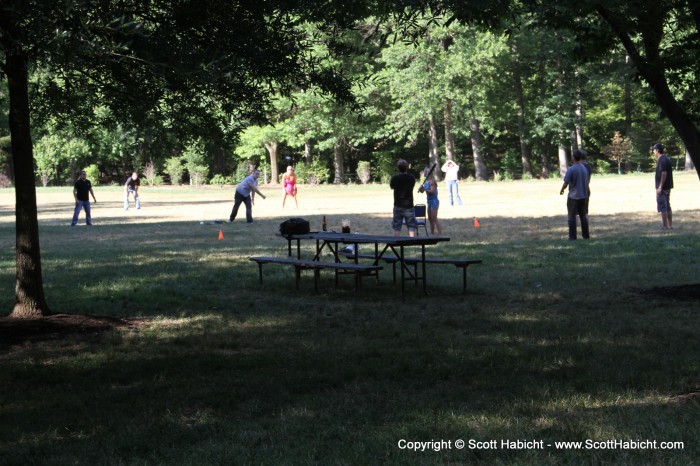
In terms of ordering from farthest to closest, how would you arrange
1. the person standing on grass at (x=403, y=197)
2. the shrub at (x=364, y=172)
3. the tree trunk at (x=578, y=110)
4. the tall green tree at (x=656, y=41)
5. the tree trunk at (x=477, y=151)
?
the shrub at (x=364, y=172)
the tree trunk at (x=578, y=110)
the tree trunk at (x=477, y=151)
the person standing on grass at (x=403, y=197)
the tall green tree at (x=656, y=41)

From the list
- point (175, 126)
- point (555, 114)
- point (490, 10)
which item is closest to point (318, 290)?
point (175, 126)

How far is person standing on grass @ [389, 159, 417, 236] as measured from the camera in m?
17.9

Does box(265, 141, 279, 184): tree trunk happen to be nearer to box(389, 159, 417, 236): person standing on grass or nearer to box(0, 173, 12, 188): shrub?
box(0, 173, 12, 188): shrub

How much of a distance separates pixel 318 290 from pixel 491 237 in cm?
853

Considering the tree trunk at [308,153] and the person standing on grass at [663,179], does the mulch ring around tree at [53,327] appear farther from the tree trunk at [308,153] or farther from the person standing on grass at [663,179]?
the tree trunk at [308,153]

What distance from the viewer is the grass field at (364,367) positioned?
5.59 m

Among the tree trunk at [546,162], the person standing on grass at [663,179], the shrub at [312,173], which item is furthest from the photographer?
the tree trunk at [546,162]

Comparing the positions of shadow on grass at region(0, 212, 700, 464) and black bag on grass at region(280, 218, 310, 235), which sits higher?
black bag on grass at region(280, 218, 310, 235)

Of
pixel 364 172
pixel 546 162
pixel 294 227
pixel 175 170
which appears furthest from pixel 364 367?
pixel 175 170

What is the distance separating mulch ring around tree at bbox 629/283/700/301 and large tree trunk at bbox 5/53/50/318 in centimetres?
731

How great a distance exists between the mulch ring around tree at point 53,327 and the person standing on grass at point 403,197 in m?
8.28

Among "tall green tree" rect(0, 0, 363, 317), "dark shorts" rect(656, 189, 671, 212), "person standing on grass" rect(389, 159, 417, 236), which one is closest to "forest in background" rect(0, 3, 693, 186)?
"dark shorts" rect(656, 189, 671, 212)

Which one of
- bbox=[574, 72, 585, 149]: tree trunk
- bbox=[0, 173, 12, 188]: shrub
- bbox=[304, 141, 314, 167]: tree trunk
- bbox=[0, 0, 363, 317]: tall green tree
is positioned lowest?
bbox=[0, 0, 363, 317]: tall green tree

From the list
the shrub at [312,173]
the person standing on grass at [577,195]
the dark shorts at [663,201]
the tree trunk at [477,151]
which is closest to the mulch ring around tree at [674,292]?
the person standing on grass at [577,195]
